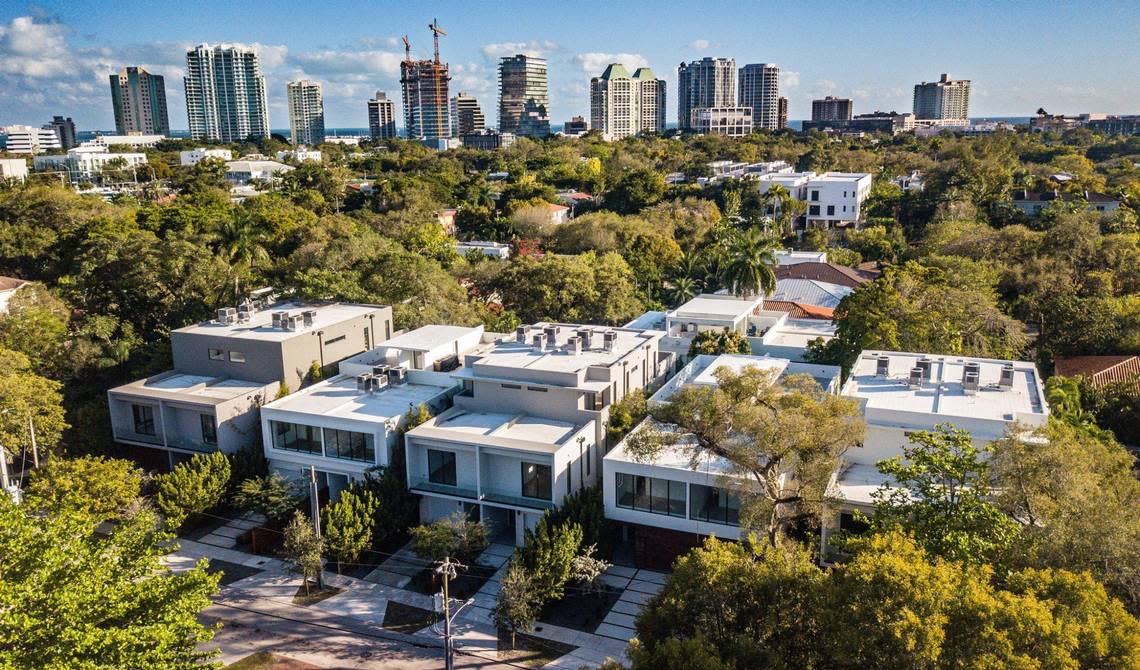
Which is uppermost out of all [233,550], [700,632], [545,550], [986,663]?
[986,663]

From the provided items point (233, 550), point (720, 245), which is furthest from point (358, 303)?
point (720, 245)

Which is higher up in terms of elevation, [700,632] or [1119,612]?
[1119,612]

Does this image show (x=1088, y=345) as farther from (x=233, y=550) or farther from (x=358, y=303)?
(x=233, y=550)

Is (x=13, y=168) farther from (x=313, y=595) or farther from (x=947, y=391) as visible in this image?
(x=947, y=391)

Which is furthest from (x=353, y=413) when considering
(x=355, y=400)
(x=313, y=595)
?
(x=313, y=595)

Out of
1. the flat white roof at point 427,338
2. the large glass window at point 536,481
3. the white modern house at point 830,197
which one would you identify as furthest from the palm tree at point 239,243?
the white modern house at point 830,197

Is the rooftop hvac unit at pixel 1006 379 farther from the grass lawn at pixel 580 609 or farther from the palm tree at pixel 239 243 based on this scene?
the palm tree at pixel 239 243
